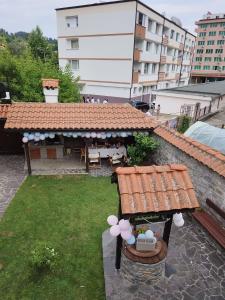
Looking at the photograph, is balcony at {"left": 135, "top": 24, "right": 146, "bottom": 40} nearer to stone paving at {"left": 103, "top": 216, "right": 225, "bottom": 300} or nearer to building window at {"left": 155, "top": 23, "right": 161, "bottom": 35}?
building window at {"left": 155, "top": 23, "right": 161, "bottom": 35}

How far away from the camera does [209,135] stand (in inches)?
457

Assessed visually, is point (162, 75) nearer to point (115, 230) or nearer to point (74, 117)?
Result: point (74, 117)

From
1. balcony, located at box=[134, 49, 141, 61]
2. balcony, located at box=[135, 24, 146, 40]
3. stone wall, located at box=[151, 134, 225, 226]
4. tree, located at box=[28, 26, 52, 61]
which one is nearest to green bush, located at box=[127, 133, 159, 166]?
stone wall, located at box=[151, 134, 225, 226]

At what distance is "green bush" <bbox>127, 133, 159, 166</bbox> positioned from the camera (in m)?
12.7

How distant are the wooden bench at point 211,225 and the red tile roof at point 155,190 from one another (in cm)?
293

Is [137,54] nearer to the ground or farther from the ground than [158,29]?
nearer to the ground

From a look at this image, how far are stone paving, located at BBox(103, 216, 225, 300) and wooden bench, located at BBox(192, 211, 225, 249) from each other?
0.33 m

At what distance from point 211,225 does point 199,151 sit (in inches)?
112

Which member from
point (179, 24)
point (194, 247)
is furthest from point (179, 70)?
point (194, 247)

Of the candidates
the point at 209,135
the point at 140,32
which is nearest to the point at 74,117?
the point at 209,135

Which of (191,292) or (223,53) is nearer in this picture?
(191,292)

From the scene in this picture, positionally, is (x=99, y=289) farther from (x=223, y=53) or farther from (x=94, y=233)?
(x=223, y=53)

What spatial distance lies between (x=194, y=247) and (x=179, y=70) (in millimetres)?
52619

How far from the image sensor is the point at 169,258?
279 inches
